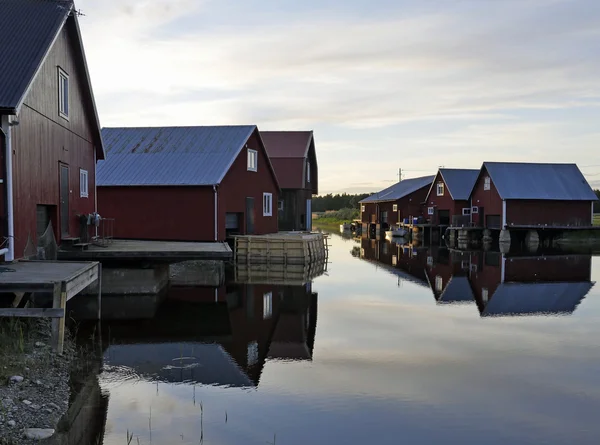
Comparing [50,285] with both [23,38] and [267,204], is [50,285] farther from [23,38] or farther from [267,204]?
[267,204]

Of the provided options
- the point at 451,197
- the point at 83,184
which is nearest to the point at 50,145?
the point at 83,184

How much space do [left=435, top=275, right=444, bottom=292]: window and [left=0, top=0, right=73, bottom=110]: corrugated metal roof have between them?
47.9ft

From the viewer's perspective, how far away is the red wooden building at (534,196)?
46.4m

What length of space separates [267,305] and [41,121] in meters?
7.83

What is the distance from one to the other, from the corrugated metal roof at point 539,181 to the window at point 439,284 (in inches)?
912

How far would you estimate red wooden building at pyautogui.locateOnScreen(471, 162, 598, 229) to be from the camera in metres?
46.4

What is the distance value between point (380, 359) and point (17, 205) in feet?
28.0

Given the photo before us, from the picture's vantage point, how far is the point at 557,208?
4709 centimetres

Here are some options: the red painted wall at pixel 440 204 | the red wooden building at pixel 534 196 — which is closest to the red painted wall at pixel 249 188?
the red wooden building at pixel 534 196

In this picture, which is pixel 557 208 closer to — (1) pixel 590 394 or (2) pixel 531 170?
(2) pixel 531 170

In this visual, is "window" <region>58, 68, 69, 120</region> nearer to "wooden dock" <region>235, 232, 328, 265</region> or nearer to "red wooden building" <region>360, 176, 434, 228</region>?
"wooden dock" <region>235, 232, 328, 265</region>

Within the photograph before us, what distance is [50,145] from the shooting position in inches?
630

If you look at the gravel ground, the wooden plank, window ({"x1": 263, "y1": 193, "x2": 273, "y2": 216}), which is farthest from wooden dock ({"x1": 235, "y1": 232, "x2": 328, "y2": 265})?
the wooden plank

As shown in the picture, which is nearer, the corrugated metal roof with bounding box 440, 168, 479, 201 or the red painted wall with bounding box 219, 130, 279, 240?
the red painted wall with bounding box 219, 130, 279, 240
